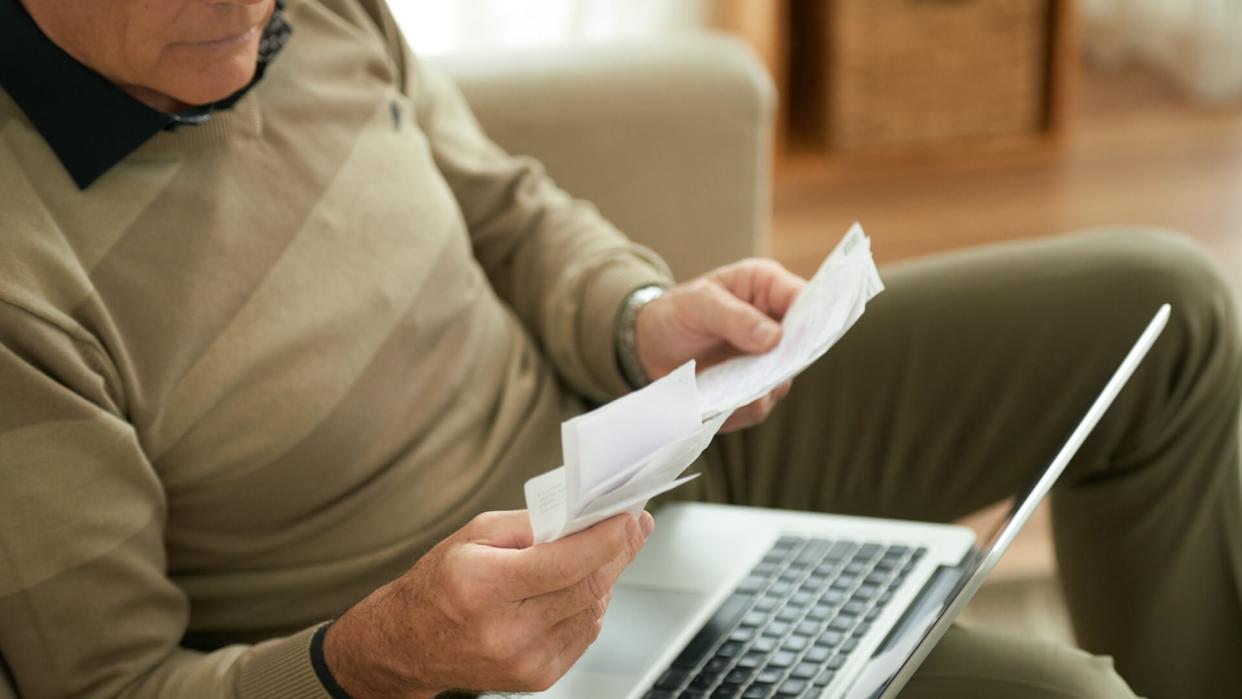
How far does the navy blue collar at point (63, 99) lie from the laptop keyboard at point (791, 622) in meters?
0.48

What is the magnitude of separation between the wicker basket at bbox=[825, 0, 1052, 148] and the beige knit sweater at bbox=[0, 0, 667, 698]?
158cm

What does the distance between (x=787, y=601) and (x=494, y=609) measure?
291mm

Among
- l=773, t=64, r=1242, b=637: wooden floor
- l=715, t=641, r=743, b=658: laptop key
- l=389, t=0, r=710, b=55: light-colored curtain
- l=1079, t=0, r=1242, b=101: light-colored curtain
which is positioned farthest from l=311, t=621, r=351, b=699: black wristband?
l=1079, t=0, r=1242, b=101: light-colored curtain

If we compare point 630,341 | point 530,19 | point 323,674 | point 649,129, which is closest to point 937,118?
point 530,19

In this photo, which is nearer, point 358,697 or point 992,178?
point 358,697

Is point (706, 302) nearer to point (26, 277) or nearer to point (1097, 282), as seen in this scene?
point (1097, 282)

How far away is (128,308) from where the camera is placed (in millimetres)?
927

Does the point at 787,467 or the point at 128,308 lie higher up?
the point at 128,308

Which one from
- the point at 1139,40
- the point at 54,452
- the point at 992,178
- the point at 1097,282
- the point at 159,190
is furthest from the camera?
the point at 1139,40

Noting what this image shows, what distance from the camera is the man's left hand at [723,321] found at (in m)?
1.04

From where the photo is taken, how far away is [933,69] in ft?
8.96

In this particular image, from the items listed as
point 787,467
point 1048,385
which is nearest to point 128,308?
point 787,467

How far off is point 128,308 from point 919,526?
1.83ft

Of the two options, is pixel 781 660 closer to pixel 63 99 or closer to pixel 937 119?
pixel 63 99
